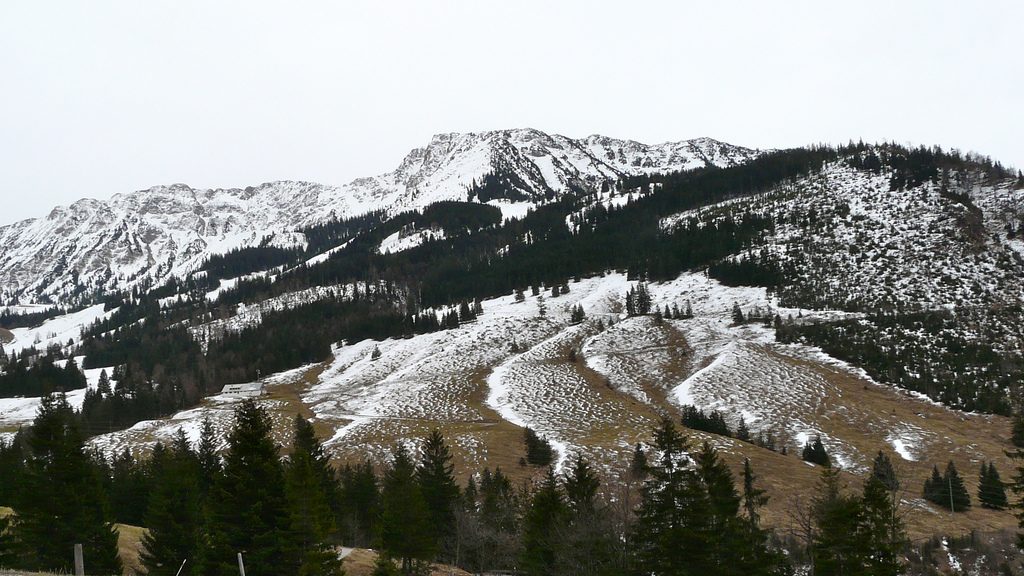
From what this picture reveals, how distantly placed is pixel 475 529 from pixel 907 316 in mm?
112423

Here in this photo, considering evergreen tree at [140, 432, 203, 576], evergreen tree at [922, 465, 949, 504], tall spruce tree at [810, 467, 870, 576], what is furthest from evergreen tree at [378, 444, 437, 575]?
evergreen tree at [922, 465, 949, 504]

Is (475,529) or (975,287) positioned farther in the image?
(975,287)

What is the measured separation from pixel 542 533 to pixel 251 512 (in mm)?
19545

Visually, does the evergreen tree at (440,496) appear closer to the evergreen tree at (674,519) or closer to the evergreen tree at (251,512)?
the evergreen tree at (674,519)

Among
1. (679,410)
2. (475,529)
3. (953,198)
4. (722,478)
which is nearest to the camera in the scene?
(722,478)

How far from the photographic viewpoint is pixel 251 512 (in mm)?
21125

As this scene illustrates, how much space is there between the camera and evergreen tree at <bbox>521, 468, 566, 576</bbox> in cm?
3472

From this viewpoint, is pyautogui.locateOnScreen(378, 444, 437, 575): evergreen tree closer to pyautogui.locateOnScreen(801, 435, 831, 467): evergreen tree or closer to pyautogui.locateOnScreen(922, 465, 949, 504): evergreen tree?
pyautogui.locateOnScreen(922, 465, 949, 504): evergreen tree

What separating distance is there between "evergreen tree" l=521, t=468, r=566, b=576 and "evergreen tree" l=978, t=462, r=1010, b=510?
156ft

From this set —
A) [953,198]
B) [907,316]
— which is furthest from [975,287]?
[953,198]

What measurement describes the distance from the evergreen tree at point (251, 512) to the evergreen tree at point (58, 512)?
1057cm

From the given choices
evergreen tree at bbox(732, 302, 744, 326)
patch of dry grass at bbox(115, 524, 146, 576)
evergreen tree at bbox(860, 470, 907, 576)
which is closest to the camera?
evergreen tree at bbox(860, 470, 907, 576)

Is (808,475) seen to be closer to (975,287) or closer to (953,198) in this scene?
(975,287)

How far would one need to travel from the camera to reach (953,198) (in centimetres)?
15988
